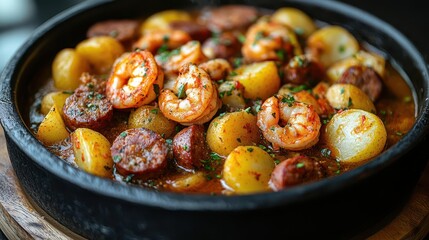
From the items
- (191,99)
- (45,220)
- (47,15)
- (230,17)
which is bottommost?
(47,15)

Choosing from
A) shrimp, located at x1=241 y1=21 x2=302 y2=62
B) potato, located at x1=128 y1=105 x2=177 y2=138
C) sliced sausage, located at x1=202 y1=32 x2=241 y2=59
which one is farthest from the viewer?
sliced sausage, located at x1=202 y1=32 x2=241 y2=59

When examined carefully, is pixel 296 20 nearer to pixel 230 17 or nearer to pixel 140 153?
pixel 230 17

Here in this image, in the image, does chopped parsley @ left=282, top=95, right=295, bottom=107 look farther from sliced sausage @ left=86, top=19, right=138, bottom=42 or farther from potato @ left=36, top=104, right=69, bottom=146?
sliced sausage @ left=86, top=19, right=138, bottom=42

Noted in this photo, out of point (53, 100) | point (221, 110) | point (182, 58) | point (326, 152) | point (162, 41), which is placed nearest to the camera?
point (326, 152)

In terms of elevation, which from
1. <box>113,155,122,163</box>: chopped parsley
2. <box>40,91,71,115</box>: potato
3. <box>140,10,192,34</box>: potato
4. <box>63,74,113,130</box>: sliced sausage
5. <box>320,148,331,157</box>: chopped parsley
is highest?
<box>63,74,113,130</box>: sliced sausage

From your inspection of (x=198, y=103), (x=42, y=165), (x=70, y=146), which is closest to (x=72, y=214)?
(x=42, y=165)

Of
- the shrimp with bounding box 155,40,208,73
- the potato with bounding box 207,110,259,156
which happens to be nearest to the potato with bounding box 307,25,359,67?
the shrimp with bounding box 155,40,208,73

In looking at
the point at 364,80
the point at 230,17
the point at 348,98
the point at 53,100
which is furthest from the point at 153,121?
the point at 230,17

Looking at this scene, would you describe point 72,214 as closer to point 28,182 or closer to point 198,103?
point 28,182
